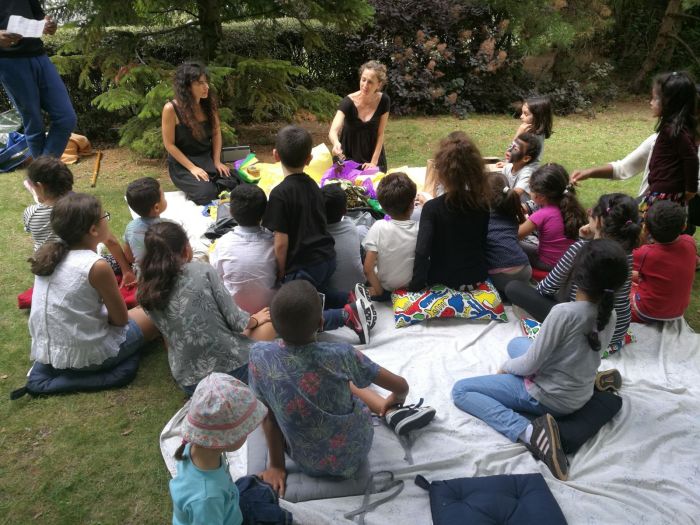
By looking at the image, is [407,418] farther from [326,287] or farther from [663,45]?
[663,45]

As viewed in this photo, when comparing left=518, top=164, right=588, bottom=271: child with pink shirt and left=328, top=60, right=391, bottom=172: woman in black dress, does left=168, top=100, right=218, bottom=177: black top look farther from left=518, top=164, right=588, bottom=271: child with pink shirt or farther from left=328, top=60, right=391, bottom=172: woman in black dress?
left=518, top=164, right=588, bottom=271: child with pink shirt

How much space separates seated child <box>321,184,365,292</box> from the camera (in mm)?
3463

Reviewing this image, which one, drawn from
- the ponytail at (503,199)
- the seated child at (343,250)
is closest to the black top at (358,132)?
the seated child at (343,250)

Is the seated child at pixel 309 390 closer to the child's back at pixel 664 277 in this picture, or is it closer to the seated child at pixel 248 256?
the seated child at pixel 248 256

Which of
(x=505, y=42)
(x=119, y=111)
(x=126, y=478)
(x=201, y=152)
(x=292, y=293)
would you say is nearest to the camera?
(x=292, y=293)

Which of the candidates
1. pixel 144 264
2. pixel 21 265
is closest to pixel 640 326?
pixel 144 264

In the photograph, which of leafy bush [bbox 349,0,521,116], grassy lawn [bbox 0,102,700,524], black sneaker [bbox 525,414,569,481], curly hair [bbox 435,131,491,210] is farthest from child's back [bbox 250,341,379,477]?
leafy bush [bbox 349,0,521,116]

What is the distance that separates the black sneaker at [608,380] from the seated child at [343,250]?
153 centimetres

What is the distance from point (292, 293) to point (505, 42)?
884cm

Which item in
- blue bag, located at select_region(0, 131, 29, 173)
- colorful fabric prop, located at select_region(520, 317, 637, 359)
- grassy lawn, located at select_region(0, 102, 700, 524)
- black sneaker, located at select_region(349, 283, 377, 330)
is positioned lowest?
grassy lawn, located at select_region(0, 102, 700, 524)

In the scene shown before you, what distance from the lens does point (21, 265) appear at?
4.02 meters

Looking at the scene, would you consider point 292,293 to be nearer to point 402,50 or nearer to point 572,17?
point 402,50

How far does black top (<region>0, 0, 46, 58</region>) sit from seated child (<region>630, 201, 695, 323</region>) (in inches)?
188

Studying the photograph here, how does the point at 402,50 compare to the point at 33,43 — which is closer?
the point at 33,43
